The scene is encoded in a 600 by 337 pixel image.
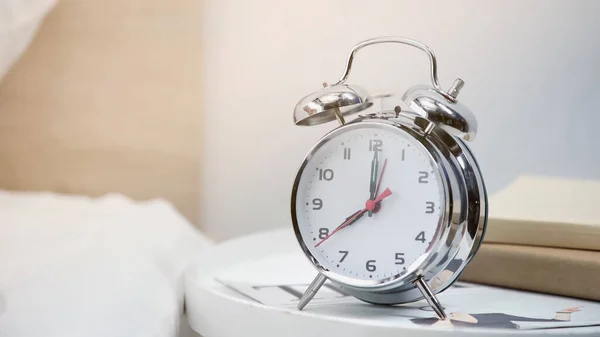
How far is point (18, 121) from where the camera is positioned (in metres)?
1.21

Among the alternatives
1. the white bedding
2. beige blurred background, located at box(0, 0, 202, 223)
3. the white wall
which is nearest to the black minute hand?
the white bedding

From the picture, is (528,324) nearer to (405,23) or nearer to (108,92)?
(405,23)

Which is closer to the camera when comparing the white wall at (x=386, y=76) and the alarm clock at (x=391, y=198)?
the alarm clock at (x=391, y=198)

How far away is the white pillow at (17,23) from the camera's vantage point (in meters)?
0.97

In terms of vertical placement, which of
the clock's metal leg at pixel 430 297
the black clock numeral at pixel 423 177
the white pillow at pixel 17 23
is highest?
the white pillow at pixel 17 23

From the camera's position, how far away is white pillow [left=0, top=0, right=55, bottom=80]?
97 centimetres

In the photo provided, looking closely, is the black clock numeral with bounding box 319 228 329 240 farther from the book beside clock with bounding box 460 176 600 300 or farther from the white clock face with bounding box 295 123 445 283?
the book beside clock with bounding box 460 176 600 300

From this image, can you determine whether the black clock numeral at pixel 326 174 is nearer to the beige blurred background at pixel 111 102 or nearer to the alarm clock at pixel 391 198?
the alarm clock at pixel 391 198

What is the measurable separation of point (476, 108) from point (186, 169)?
A: 550 mm

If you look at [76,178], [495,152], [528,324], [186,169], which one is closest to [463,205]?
[528,324]

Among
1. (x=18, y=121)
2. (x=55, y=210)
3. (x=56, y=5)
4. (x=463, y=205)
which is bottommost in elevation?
(x=55, y=210)

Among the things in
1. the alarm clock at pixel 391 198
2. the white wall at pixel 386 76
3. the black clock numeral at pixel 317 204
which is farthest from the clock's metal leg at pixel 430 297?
the white wall at pixel 386 76

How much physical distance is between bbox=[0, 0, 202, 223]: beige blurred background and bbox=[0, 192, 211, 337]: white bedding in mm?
147

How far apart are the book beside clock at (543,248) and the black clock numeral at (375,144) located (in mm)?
226
